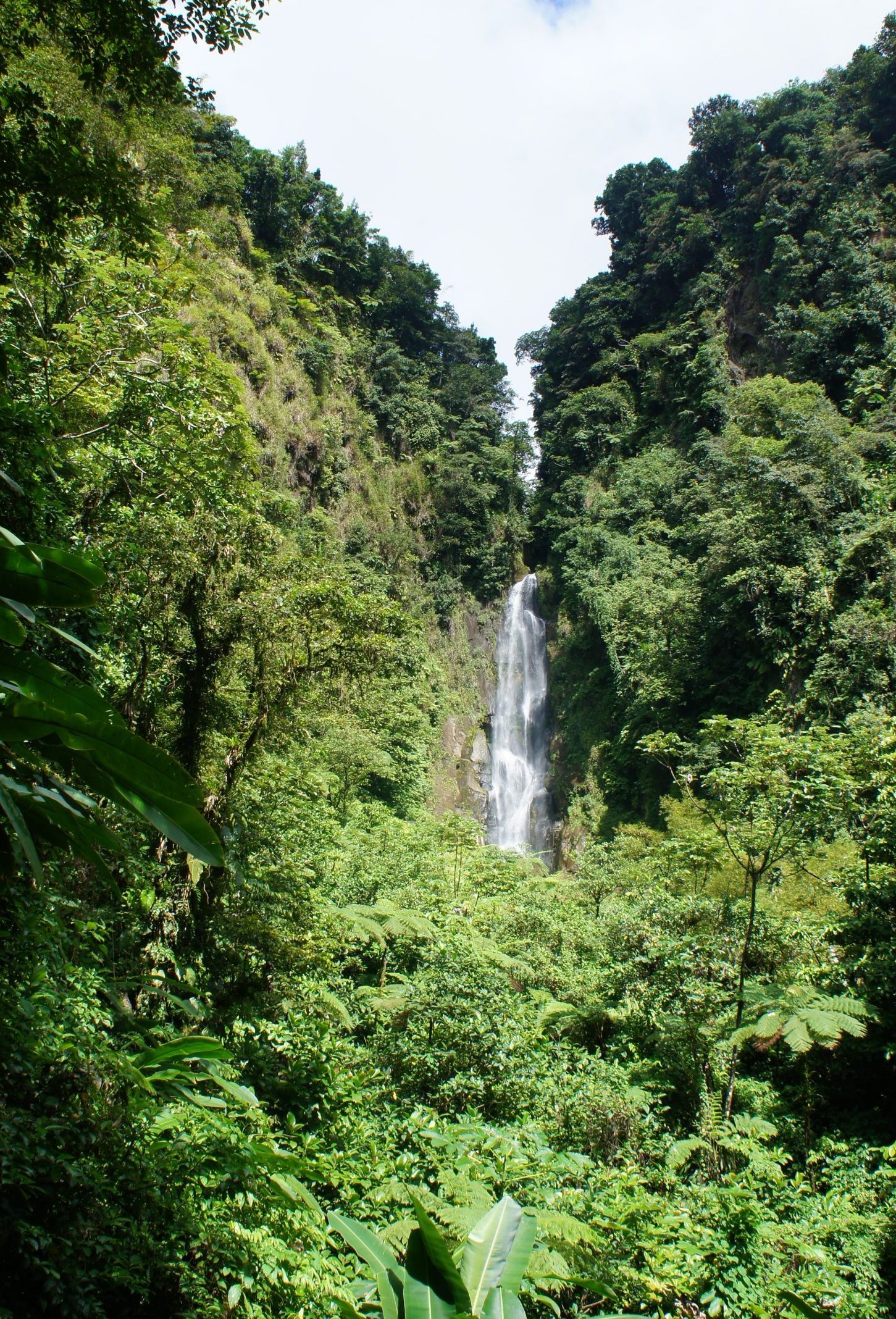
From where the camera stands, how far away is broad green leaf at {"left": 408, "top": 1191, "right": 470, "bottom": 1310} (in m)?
1.64

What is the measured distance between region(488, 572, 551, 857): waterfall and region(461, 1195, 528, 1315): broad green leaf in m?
20.3

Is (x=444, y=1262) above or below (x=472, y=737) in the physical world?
below

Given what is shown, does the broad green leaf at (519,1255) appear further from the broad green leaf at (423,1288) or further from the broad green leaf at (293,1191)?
the broad green leaf at (293,1191)

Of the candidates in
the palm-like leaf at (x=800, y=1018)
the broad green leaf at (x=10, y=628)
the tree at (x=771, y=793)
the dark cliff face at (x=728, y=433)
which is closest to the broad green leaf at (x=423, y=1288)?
the broad green leaf at (x=10, y=628)

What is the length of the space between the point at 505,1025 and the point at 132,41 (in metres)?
6.83

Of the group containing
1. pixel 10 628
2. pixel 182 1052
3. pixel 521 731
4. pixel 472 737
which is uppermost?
pixel 521 731

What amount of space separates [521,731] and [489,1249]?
79.7 feet

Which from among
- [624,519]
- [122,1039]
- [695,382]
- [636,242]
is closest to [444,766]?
[624,519]

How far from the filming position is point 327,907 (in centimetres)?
743

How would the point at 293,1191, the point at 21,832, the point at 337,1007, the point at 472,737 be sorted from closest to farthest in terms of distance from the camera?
the point at 21,832 < the point at 293,1191 < the point at 337,1007 < the point at 472,737

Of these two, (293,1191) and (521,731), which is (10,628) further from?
(521,731)

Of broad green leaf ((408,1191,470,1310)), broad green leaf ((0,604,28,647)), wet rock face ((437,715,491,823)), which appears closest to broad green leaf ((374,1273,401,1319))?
broad green leaf ((408,1191,470,1310))

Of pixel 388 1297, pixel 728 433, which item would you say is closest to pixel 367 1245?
pixel 388 1297

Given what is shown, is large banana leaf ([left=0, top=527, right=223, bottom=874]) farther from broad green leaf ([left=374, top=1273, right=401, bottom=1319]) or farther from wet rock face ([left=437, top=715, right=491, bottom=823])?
wet rock face ([left=437, top=715, right=491, bottom=823])
